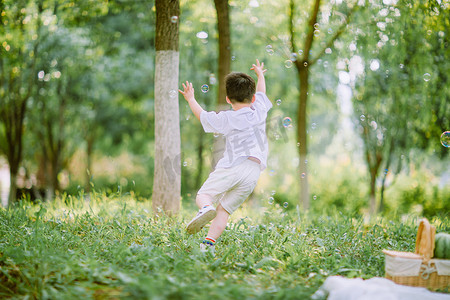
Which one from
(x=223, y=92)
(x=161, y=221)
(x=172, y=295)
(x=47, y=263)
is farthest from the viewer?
(x=223, y=92)

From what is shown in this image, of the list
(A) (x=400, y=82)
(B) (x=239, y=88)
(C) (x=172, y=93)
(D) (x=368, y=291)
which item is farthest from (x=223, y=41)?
(D) (x=368, y=291)

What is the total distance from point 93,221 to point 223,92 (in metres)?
2.90

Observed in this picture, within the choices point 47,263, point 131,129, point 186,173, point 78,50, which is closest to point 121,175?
point 131,129

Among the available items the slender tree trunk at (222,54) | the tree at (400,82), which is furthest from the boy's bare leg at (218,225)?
the tree at (400,82)

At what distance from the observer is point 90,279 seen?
3000 millimetres

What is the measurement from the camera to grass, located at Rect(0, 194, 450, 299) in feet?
9.29

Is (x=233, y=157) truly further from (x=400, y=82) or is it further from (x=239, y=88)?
(x=400, y=82)

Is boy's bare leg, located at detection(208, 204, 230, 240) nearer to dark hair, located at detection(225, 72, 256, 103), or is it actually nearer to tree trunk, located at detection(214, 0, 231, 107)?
dark hair, located at detection(225, 72, 256, 103)

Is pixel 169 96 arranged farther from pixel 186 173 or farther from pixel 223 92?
pixel 186 173

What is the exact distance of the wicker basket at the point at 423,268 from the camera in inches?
120

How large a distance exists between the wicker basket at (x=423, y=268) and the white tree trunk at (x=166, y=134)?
2863 millimetres

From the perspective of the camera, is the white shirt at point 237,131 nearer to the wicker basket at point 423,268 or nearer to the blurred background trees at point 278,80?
the blurred background trees at point 278,80

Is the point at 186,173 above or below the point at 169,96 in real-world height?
below

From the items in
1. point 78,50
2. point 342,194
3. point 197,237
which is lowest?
point 342,194
